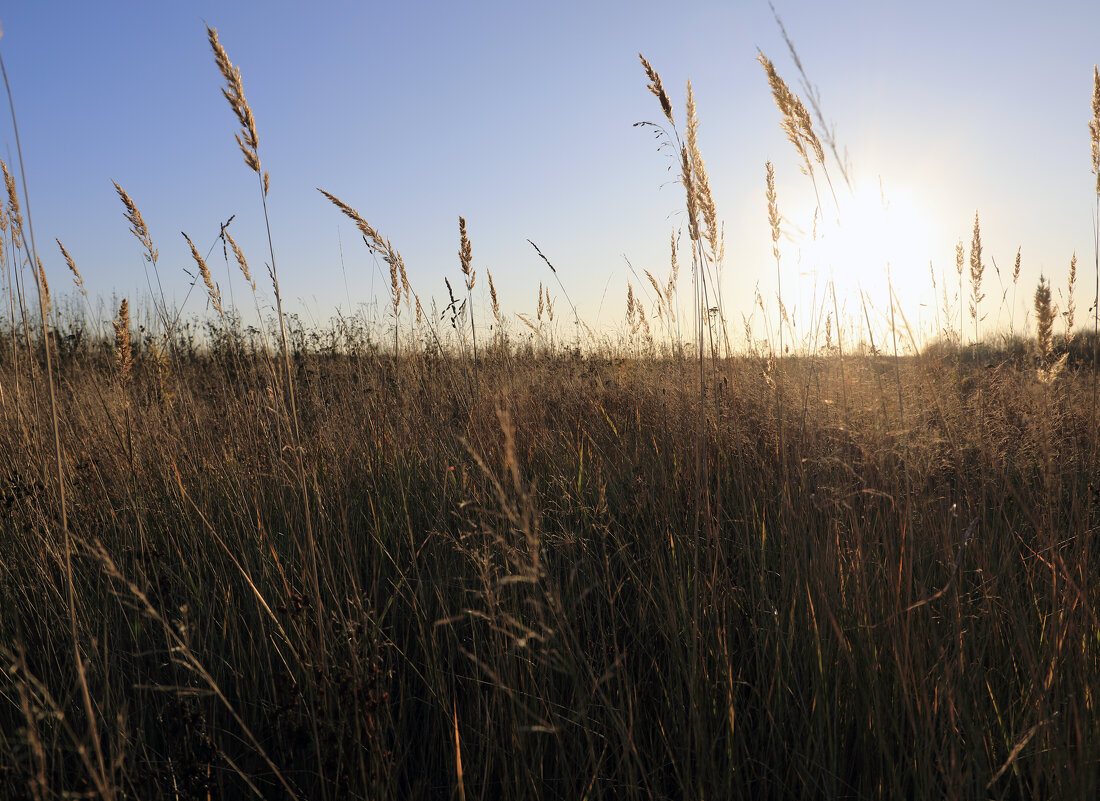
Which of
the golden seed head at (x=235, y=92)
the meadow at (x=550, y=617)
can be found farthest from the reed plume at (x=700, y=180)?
the golden seed head at (x=235, y=92)

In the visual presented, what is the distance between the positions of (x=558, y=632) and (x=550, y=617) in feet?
0.23

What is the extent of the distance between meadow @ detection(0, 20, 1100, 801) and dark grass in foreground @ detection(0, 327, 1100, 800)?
0.01 meters

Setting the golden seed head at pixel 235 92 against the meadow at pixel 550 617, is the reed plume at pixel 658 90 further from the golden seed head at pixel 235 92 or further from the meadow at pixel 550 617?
the golden seed head at pixel 235 92

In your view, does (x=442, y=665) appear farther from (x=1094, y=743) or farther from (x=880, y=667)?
(x=1094, y=743)

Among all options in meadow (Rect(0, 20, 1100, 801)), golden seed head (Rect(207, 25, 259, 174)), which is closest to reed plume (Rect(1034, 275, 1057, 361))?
meadow (Rect(0, 20, 1100, 801))

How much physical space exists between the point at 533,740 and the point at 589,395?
277 centimetres

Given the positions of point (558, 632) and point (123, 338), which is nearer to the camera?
point (558, 632)

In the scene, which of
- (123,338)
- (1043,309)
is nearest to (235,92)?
(123,338)

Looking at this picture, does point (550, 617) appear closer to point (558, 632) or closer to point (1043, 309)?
point (558, 632)

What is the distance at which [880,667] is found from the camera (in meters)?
1.26

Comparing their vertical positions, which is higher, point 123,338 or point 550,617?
point 123,338

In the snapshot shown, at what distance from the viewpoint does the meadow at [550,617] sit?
42.9 inches

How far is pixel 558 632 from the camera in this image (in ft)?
4.84

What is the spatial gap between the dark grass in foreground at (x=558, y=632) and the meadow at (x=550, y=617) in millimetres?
13
